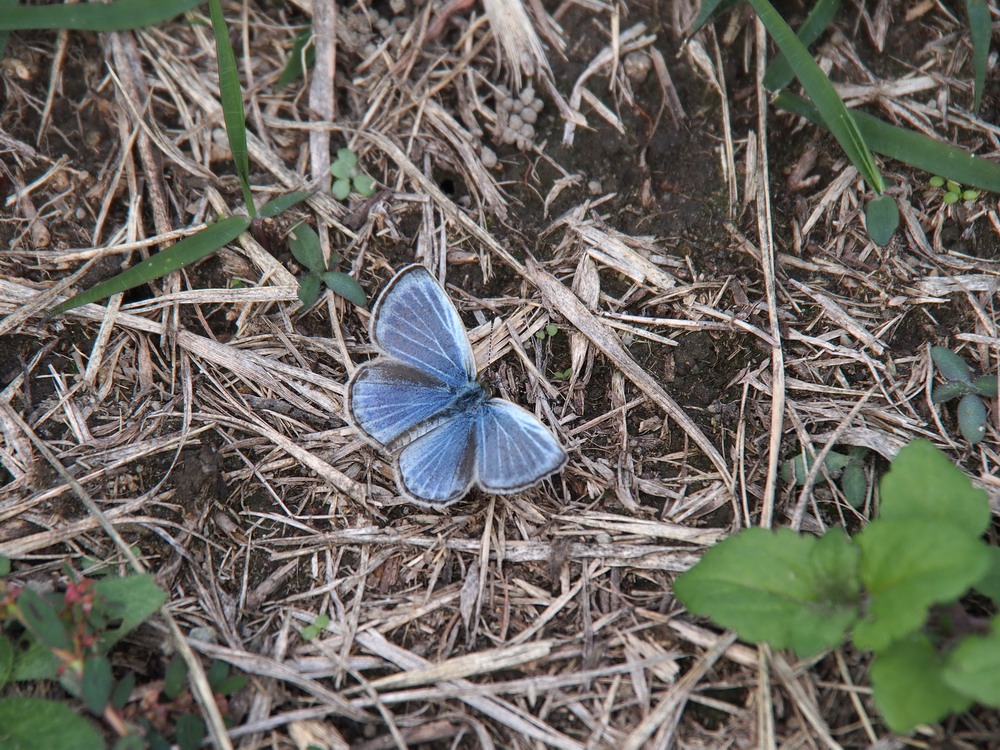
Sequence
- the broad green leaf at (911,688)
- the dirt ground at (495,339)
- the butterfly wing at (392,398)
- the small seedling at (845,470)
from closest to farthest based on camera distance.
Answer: the broad green leaf at (911,688) < the dirt ground at (495,339) < the small seedling at (845,470) < the butterfly wing at (392,398)

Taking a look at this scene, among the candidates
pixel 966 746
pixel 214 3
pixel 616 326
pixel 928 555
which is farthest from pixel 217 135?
pixel 966 746

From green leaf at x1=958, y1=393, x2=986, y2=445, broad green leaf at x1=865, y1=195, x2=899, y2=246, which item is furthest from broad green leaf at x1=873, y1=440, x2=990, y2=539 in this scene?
broad green leaf at x1=865, y1=195, x2=899, y2=246

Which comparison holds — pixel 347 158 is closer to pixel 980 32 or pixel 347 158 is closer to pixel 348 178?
pixel 348 178

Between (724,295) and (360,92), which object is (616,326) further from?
(360,92)

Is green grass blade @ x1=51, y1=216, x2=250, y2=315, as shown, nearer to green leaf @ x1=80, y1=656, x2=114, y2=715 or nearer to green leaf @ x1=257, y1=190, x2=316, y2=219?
green leaf @ x1=257, y1=190, x2=316, y2=219

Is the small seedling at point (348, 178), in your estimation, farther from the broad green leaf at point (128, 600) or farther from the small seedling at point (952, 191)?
the small seedling at point (952, 191)

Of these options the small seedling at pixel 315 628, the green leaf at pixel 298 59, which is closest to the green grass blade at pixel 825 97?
the green leaf at pixel 298 59
